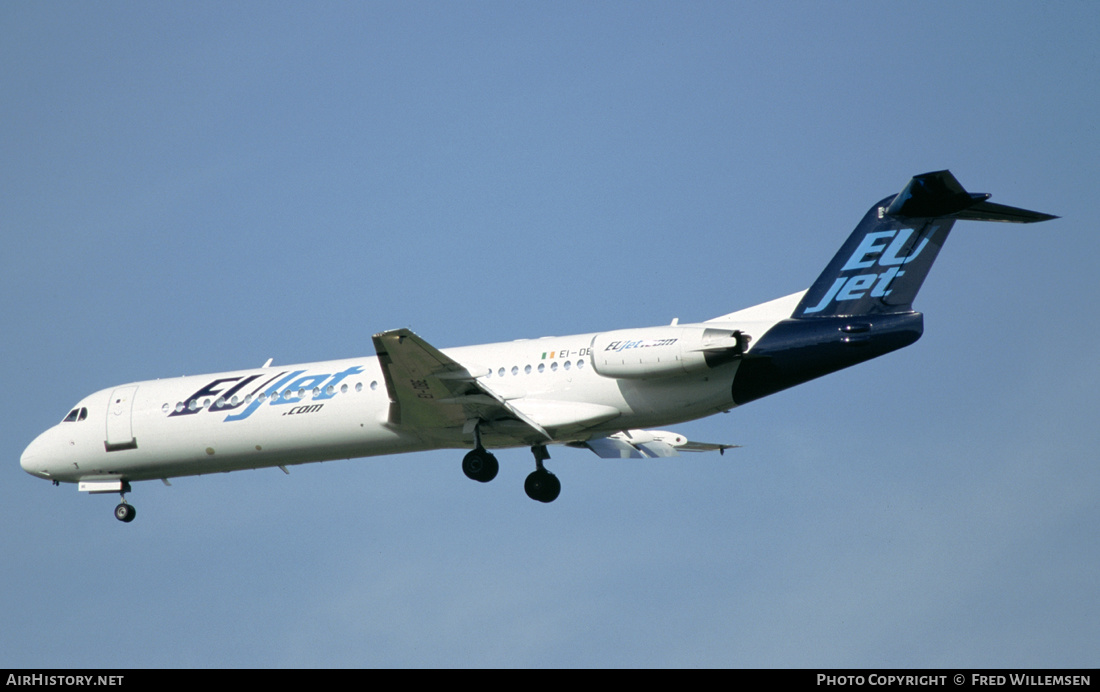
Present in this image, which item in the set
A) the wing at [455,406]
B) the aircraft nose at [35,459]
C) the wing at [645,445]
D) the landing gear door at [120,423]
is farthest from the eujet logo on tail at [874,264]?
the aircraft nose at [35,459]

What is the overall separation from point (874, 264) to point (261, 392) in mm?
12354

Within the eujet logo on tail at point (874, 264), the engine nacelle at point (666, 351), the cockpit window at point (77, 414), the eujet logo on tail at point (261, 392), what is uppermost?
the cockpit window at point (77, 414)

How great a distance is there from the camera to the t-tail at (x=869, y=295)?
22.3 m

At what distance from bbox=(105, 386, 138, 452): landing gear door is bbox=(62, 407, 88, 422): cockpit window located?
728 millimetres

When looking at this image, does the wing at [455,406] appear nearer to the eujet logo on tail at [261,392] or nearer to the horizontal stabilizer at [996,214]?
the eujet logo on tail at [261,392]

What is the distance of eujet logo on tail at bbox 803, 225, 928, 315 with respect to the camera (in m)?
22.8

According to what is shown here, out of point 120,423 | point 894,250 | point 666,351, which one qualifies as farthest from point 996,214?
point 120,423

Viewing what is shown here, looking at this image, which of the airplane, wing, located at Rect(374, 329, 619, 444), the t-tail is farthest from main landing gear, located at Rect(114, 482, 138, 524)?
the t-tail

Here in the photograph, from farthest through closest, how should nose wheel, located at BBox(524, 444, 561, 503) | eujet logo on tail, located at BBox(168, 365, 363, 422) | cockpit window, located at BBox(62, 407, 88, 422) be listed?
cockpit window, located at BBox(62, 407, 88, 422), nose wheel, located at BBox(524, 444, 561, 503), eujet logo on tail, located at BBox(168, 365, 363, 422)

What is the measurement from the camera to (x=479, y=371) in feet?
82.0

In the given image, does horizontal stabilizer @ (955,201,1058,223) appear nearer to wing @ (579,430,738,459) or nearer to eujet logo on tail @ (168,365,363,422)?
wing @ (579,430,738,459)

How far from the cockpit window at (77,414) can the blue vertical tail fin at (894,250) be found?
605 inches
